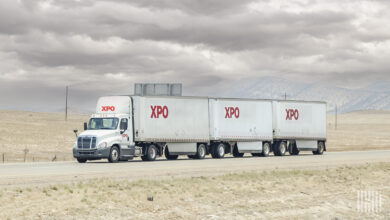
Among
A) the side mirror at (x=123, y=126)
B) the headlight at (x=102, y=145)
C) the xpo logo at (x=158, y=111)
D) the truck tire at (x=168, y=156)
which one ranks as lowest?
the truck tire at (x=168, y=156)

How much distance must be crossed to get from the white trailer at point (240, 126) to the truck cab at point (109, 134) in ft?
24.4

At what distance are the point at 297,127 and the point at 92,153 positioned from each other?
1928cm

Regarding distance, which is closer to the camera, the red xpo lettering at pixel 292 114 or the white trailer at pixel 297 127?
the white trailer at pixel 297 127

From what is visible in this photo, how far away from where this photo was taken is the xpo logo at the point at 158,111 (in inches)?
1531

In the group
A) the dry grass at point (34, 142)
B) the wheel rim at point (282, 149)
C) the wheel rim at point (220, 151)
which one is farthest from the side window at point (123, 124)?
the wheel rim at point (282, 149)

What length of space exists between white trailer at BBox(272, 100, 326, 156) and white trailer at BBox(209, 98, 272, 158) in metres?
0.96

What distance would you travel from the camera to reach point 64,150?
194 feet

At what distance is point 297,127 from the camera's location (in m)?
48.1

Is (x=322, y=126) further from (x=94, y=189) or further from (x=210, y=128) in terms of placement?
(x=94, y=189)

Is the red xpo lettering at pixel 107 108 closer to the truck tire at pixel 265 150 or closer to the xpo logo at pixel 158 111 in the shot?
the xpo logo at pixel 158 111

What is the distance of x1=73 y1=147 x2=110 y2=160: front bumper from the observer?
114 ft

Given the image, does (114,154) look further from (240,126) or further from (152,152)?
(240,126)

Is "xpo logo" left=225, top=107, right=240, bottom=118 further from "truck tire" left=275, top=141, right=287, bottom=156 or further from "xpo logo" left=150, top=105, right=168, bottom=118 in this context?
"xpo logo" left=150, top=105, right=168, bottom=118

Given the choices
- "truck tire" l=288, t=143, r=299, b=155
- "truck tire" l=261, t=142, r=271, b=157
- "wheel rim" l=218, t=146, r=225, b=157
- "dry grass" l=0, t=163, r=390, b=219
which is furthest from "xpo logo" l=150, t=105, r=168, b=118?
"dry grass" l=0, t=163, r=390, b=219
